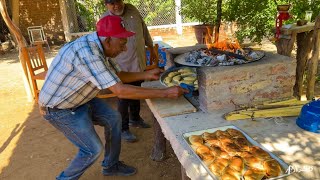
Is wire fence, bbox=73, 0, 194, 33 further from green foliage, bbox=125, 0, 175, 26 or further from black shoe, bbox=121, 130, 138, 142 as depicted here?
black shoe, bbox=121, 130, 138, 142

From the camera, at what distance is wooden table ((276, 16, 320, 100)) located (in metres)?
4.18

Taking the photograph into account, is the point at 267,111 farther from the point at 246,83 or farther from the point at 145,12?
the point at 145,12

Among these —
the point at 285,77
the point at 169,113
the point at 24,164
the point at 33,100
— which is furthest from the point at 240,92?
the point at 33,100

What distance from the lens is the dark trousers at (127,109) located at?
13.0ft

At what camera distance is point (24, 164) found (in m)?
3.69

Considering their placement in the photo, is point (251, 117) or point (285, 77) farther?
point (285, 77)

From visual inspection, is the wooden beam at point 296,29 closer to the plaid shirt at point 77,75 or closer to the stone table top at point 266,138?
the stone table top at point 266,138

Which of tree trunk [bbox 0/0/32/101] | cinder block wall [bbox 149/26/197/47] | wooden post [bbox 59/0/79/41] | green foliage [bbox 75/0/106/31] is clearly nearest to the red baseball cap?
tree trunk [bbox 0/0/32/101]

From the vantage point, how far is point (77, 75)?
235 cm

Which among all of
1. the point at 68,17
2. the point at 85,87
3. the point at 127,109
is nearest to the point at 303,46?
the point at 127,109

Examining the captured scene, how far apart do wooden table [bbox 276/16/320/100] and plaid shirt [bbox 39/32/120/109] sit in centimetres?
308

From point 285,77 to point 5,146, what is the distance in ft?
13.1

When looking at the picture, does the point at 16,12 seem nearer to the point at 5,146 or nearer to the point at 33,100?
the point at 33,100

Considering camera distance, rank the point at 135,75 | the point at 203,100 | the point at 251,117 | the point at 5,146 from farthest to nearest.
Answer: the point at 5,146, the point at 135,75, the point at 203,100, the point at 251,117
